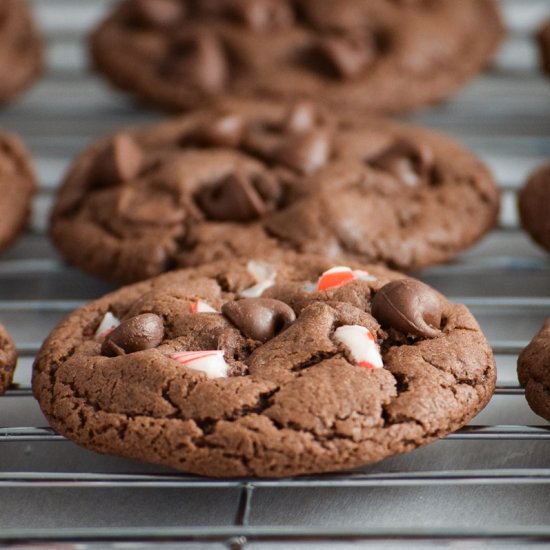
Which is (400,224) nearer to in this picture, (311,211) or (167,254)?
(311,211)

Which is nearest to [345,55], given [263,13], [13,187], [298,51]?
[298,51]

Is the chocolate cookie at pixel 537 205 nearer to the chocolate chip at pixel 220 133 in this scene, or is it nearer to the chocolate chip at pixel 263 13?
the chocolate chip at pixel 220 133

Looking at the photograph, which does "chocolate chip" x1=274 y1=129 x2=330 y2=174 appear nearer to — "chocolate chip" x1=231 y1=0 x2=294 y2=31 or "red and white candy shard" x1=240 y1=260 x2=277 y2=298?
"red and white candy shard" x1=240 y1=260 x2=277 y2=298

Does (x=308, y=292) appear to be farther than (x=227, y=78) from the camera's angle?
No

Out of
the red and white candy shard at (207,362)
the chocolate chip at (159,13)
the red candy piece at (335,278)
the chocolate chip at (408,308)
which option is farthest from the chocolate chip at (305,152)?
the chocolate chip at (159,13)

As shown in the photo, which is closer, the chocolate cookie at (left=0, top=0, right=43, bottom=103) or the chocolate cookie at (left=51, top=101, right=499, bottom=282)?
the chocolate cookie at (left=51, top=101, right=499, bottom=282)

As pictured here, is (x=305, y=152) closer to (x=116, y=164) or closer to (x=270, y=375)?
(x=116, y=164)

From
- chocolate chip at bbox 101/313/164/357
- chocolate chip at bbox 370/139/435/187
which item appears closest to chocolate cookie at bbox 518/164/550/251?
chocolate chip at bbox 370/139/435/187

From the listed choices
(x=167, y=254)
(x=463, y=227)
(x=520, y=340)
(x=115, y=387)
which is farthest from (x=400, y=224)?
(x=115, y=387)
